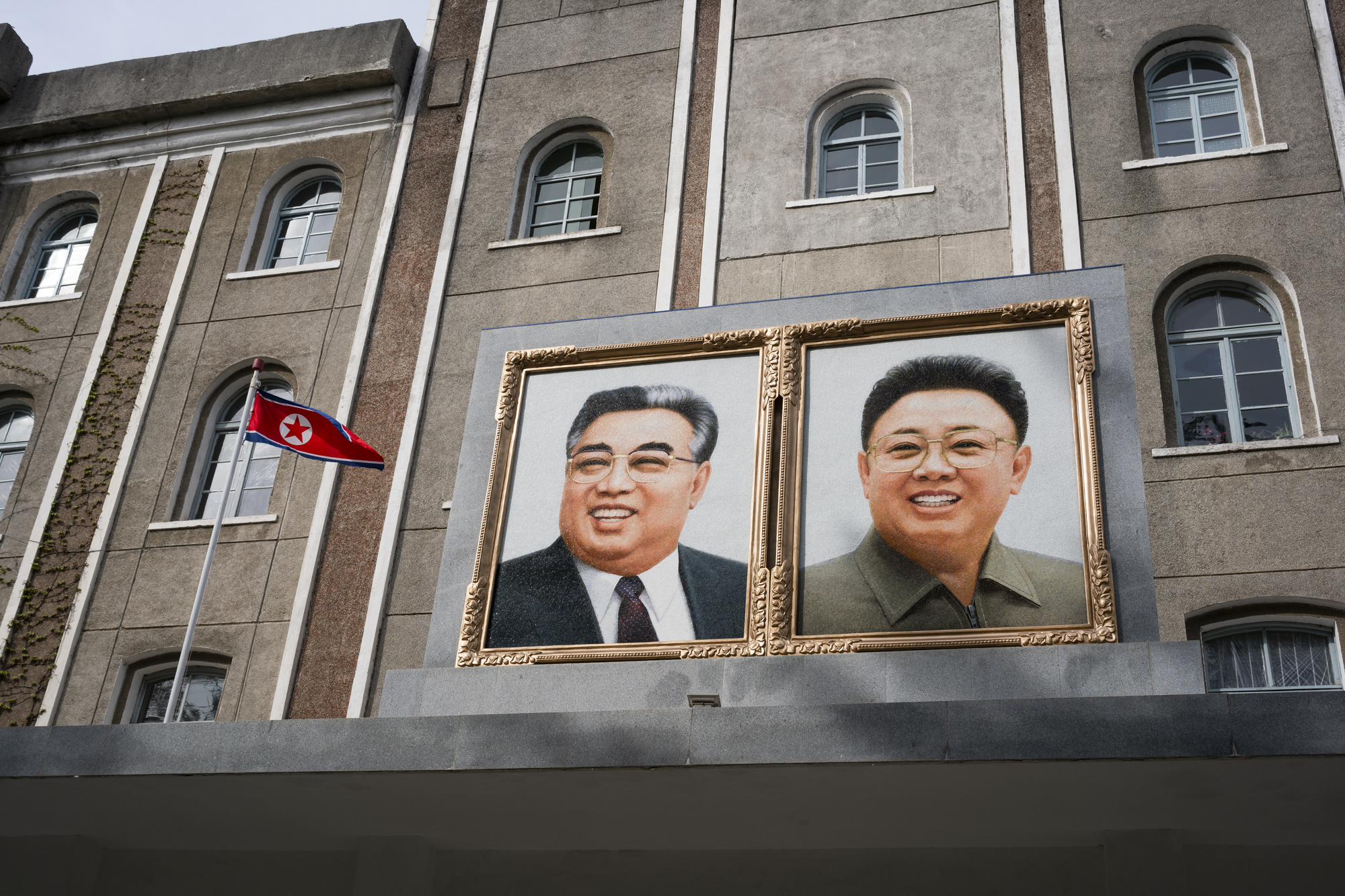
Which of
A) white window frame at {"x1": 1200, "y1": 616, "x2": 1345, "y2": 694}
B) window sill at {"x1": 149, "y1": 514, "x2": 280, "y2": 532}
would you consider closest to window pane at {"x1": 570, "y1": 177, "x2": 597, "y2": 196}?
window sill at {"x1": 149, "y1": 514, "x2": 280, "y2": 532}

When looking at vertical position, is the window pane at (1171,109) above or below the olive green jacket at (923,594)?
above

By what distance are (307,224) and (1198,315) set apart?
38.3ft

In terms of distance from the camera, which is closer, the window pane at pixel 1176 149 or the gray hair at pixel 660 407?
the gray hair at pixel 660 407

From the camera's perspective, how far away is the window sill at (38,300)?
1947 cm

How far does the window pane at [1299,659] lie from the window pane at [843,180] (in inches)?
279

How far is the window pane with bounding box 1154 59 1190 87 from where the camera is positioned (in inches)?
655

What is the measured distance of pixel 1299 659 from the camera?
1282 centimetres

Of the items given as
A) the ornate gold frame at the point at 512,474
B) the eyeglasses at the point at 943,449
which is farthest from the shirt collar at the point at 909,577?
the ornate gold frame at the point at 512,474

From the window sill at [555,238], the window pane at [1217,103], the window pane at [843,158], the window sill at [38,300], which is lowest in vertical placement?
the window sill at [555,238]

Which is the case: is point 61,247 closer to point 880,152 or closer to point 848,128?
point 848,128

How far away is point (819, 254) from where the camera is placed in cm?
1606

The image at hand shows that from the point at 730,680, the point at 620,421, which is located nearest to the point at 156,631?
the point at 620,421

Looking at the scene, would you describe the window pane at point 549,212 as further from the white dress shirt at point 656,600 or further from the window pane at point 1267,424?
the window pane at point 1267,424

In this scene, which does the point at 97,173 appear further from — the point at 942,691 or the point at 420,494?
the point at 942,691
